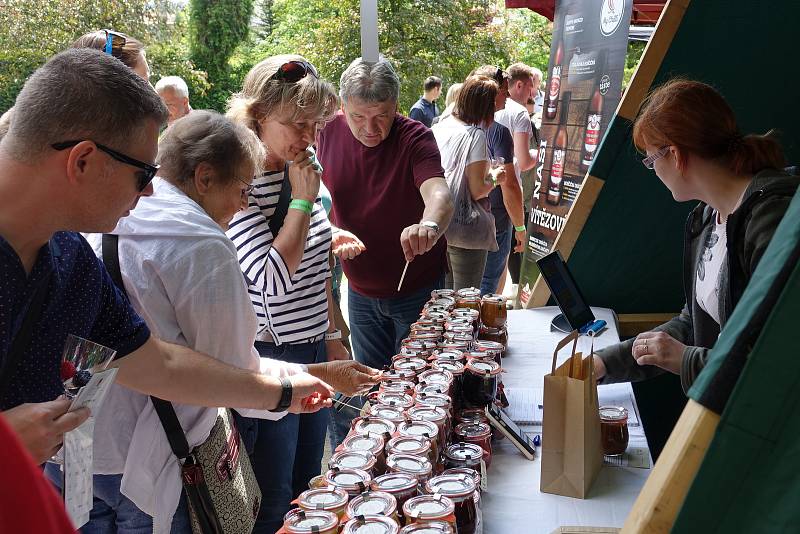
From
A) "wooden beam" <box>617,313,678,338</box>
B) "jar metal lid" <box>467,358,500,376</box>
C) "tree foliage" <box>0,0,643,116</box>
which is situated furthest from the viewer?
"tree foliage" <box>0,0,643,116</box>

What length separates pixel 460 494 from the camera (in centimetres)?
137

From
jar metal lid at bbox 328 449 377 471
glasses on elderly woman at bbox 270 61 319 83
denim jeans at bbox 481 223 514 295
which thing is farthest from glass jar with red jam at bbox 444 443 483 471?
denim jeans at bbox 481 223 514 295

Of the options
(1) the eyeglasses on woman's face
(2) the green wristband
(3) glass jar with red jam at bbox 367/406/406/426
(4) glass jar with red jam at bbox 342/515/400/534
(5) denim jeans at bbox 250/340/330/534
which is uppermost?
(1) the eyeglasses on woman's face

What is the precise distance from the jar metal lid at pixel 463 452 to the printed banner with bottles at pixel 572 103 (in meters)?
2.93

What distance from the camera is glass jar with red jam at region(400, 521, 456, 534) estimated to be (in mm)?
1231

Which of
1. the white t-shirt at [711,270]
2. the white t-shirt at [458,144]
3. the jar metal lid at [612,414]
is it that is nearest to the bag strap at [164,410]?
the jar metal lid at [612,414]

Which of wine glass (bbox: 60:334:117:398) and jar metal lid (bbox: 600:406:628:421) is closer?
wine glass (bbox: 60:334:117:398)

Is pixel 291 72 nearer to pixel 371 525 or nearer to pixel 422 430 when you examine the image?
pixel 422 430

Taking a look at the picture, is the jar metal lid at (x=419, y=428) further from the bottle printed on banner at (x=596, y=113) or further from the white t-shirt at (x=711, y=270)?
the bottle printed on banner at (x=596, y=113)

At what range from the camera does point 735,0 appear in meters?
2.61

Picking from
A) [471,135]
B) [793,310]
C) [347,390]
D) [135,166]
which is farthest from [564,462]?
[471,135]

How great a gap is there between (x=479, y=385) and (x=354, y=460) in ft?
1.99

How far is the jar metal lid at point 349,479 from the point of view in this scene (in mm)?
1394

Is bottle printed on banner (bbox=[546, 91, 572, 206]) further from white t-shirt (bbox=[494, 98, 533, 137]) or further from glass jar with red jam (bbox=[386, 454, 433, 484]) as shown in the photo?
glass jar with red jam (bbox=[386, 454, 433, 484])
